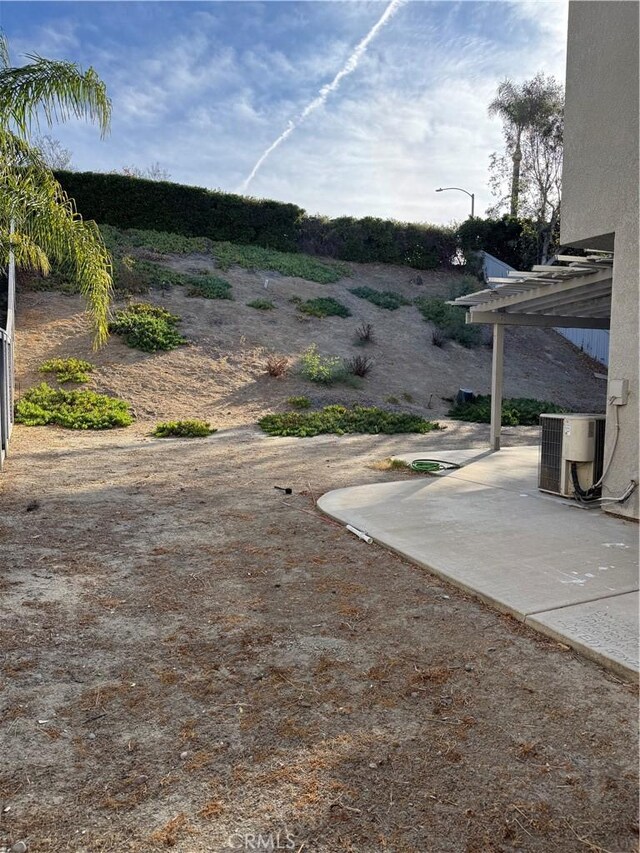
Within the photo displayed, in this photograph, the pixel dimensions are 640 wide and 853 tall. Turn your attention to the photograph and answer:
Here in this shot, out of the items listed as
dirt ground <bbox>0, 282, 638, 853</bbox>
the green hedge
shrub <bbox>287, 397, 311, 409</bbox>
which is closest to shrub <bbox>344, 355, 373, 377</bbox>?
shrub <bbox>287, 397, 311, 409</bbox>

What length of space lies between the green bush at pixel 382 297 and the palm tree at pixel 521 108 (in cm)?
868

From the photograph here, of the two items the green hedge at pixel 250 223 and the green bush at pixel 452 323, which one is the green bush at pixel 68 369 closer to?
the green hedge at pixel 250 223

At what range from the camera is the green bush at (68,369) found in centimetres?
1276

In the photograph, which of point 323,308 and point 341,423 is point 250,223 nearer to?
point 323,308

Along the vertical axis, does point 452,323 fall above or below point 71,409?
above

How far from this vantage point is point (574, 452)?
611 cm

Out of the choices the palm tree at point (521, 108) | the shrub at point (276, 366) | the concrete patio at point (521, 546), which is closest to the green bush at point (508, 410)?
the shrub at point (276, 366)

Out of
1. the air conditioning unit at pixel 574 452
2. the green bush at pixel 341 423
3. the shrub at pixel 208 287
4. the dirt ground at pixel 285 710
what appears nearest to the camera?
the dirt ground at pixel 285 710

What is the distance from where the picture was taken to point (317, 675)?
272 cm

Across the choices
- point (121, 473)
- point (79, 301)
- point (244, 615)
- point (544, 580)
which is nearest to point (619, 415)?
point (544, 580)

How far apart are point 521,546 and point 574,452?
2.00 m

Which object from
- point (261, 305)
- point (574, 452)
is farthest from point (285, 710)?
point (261, 305)

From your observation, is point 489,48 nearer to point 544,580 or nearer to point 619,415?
point 619,415

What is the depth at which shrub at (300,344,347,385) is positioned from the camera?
14914mm
